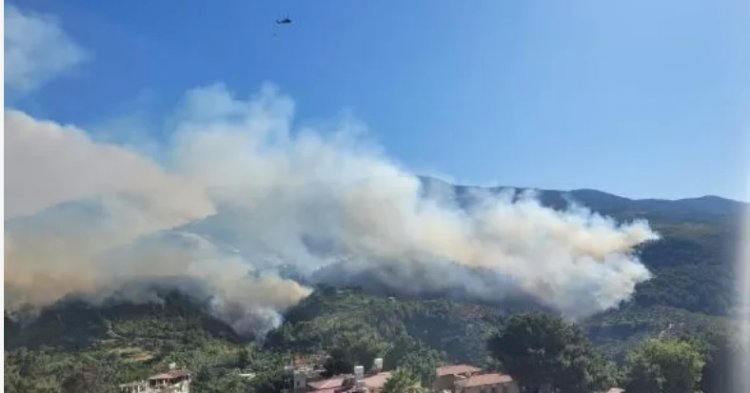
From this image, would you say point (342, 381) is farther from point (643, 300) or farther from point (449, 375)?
point (643, 300)

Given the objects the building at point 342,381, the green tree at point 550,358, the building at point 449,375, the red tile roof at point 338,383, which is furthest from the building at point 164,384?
the green tree at point 550,358

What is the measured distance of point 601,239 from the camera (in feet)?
26.1

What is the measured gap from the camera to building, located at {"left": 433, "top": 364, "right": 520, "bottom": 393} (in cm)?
530

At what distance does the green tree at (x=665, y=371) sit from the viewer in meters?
4.89

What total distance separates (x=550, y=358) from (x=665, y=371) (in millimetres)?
700

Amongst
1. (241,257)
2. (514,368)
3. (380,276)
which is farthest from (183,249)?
(514,368)

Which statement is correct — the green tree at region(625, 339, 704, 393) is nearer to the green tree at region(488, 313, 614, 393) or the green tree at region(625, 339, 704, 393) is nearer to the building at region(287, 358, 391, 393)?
the green tree at region(488, 313, 614, 393)

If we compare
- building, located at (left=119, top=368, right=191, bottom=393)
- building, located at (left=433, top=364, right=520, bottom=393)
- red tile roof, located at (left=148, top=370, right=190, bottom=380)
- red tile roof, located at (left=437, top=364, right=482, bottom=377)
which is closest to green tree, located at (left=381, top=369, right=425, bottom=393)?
building, located at (left=433, top=364, right=520, bottom=393)

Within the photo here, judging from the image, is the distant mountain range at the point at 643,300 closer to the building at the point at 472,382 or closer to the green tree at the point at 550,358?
the green tree at the point at 550,358

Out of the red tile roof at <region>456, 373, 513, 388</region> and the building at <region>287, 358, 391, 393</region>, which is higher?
the building at <region>287, 358, 391, 393</region>

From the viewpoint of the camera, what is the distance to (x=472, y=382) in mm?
5363

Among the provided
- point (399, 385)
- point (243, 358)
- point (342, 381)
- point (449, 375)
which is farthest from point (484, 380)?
point (243, 358)

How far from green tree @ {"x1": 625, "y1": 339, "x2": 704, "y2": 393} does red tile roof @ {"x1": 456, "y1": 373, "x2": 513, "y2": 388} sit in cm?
79

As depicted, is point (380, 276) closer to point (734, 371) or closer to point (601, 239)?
point (601, 239)
